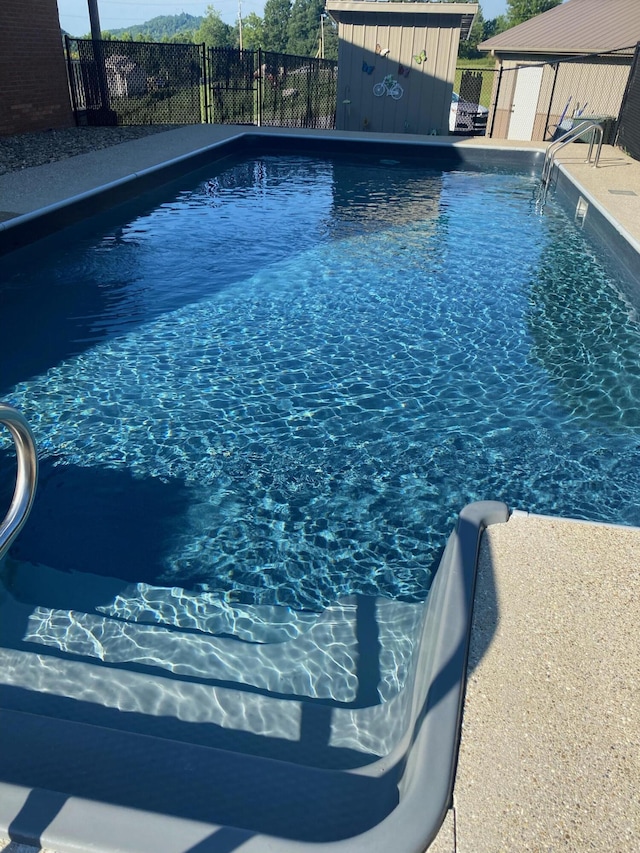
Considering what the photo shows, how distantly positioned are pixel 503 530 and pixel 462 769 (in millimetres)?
1070

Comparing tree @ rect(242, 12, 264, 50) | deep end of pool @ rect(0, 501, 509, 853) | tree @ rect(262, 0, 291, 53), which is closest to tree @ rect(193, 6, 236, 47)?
tree @ rect(242, 12, 264, 50)

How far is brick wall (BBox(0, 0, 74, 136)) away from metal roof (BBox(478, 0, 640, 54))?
445 inches

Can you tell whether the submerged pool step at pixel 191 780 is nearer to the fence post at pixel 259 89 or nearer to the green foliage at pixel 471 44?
the fence post at pixel 259 89

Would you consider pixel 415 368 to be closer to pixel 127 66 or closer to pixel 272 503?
pixel 272 503

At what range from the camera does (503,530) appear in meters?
2.58

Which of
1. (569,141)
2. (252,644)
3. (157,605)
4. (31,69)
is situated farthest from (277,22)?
(252,644)

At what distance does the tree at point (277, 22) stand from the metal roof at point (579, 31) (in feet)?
293

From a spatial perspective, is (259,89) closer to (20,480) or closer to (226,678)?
(226,678)

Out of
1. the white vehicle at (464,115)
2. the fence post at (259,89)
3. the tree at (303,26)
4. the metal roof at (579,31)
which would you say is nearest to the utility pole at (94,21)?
the fence post at (259,89)

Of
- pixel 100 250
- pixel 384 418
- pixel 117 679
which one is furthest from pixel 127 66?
pixel 117 679

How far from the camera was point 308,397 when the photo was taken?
464 centimetres

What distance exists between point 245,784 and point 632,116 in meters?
13.7

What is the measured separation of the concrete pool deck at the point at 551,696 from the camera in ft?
5.12

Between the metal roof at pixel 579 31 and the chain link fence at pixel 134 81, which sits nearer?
the chain link fence at pixel 134 81
